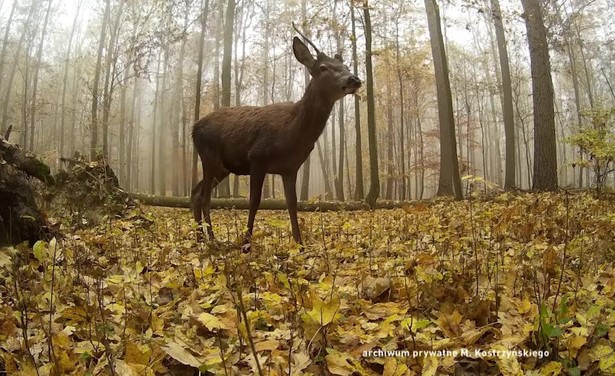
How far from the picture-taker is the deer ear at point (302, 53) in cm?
472

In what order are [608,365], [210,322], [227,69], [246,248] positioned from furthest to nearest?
[227,69] → [246,248] → [210,322] → [608,365]

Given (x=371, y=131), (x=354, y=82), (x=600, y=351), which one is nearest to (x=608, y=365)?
(x=600, y=351)

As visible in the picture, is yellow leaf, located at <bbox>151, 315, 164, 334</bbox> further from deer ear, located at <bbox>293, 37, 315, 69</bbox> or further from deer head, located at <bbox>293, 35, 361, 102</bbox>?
deer ear, located at <bbox>293, 37, 315, 69</bbox>

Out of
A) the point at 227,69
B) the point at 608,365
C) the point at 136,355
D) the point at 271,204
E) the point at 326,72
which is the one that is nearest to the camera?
the point at 608,365

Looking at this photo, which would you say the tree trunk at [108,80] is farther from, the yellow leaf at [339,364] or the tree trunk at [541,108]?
the yellow leaf at [339,364]

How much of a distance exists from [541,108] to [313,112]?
7.83 metres

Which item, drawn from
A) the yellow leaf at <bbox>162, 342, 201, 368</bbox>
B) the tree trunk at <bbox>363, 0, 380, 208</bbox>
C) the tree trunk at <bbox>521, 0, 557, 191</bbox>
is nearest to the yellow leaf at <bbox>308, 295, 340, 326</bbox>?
the yellow leaf at <bbox>162, 342, 201, 368</bbox>

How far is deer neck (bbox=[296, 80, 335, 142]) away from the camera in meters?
4.77

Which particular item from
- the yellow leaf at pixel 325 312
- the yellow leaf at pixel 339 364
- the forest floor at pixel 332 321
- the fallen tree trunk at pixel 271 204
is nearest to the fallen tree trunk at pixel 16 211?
the forest floor at pixel 332 321

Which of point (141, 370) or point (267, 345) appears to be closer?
point (141, 370)

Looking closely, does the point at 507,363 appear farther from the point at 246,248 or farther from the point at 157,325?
the point at 246,248

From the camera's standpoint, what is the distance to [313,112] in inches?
189

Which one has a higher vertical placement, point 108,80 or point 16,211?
point 108,80

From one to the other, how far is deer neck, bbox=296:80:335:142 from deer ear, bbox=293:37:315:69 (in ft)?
0.81
